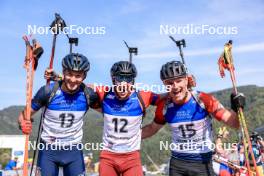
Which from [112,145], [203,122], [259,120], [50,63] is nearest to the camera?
[203,122]

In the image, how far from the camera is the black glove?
274 inches

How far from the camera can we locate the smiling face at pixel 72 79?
780 centimetres

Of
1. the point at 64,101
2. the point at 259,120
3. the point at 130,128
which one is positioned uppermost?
the point at 259,120

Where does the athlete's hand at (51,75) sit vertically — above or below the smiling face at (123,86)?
above

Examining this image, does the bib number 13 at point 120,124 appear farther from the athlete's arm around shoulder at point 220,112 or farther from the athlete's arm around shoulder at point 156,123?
the athlete's arm around shoulder at point 220,112

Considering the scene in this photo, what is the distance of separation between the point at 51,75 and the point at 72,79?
0.52 metres

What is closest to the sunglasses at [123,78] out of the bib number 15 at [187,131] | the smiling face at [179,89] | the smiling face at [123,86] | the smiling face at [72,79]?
the smiling face at [123,86]

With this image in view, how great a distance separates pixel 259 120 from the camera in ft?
345

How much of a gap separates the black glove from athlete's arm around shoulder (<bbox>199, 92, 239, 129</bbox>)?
0.58 feet

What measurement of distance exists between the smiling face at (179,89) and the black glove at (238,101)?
33.5 inches

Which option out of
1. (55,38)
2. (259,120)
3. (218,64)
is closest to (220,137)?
(218,64)

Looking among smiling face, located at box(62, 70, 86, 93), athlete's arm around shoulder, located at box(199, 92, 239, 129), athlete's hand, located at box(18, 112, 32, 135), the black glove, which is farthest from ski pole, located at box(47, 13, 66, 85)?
the black glove

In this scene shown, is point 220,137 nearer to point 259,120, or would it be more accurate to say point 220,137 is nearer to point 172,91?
point 172,91

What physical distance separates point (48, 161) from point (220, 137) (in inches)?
284
